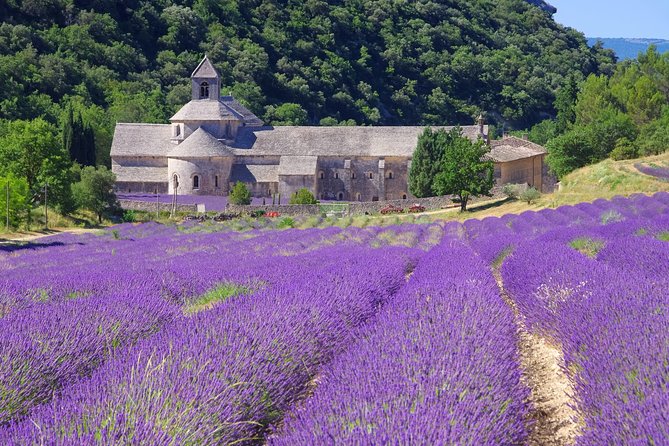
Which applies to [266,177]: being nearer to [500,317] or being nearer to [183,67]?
[183,67]

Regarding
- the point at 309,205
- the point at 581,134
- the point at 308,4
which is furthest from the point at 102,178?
the point at 308,4

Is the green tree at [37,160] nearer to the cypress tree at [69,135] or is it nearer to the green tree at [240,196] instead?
the cypress tree at [69,135]

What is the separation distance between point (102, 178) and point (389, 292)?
132 feet

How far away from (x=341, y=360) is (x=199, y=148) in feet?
176

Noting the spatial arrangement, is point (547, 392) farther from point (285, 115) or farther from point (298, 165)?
point (285, 115)

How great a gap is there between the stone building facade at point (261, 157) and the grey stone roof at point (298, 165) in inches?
3.0

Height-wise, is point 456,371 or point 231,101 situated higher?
point 231,101

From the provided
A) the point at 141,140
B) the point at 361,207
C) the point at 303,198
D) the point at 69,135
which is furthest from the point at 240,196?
the point at 141,140

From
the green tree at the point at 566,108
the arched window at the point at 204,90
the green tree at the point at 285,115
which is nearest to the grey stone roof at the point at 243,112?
the arched window at the point at 204,90

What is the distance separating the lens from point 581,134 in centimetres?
5300

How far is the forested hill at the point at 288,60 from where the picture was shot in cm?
8431

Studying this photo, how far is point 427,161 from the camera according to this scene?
5341 centimetres

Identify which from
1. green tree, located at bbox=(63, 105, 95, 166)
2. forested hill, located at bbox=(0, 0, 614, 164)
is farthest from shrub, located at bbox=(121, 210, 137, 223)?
forested hill, located at bbox=(0, 0, 614, 164)

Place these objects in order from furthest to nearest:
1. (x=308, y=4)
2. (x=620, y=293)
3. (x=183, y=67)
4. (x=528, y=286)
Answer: (x=308, y=4), (x=183, y=67), (x=528, y=286), (x=620, y=293)
